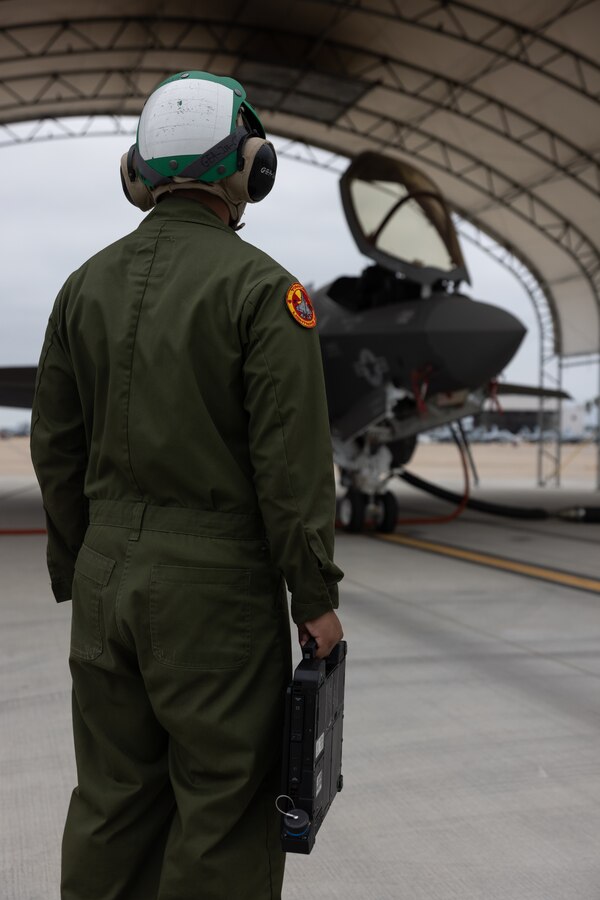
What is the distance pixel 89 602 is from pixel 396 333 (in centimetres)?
754

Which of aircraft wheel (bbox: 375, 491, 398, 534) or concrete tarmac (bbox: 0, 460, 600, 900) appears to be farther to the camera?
aircraft wheel (bbox: 375, 491, 398, 534)

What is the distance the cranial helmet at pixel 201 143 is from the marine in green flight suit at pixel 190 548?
1cm

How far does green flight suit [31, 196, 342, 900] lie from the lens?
1710 millimetres

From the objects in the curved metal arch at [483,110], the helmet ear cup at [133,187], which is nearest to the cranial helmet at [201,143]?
the helmet ear cup at [133,187]

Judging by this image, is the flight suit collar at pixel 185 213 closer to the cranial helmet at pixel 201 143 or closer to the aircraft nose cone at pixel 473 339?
the cranial helmet at pixel 201 143

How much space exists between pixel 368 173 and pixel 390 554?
442 centimetres

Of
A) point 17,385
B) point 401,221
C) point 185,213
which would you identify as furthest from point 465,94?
point 185,213

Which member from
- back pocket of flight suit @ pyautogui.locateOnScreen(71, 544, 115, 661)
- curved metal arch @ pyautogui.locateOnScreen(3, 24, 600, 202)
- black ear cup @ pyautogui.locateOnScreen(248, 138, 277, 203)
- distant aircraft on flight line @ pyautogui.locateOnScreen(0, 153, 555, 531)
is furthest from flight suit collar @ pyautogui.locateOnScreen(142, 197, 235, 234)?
curved metal arch @ pyautogui.locateOnScreen(3, 24, 600, 202)

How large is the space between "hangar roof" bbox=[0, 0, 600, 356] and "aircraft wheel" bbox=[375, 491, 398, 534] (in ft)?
24.0

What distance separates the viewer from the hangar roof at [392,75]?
12602 mm

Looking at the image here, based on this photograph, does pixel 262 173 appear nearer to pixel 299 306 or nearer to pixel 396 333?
pixel 299 306

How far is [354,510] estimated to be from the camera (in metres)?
10.2

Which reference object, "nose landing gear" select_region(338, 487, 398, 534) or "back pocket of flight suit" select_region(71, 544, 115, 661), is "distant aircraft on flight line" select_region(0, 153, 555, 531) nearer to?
"nose landing gear" select_region(338, 487, 398, 534)

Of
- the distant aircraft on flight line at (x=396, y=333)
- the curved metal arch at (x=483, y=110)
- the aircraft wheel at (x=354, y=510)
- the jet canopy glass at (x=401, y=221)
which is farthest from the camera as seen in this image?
the curved metal arch at (x=483, y=110)
